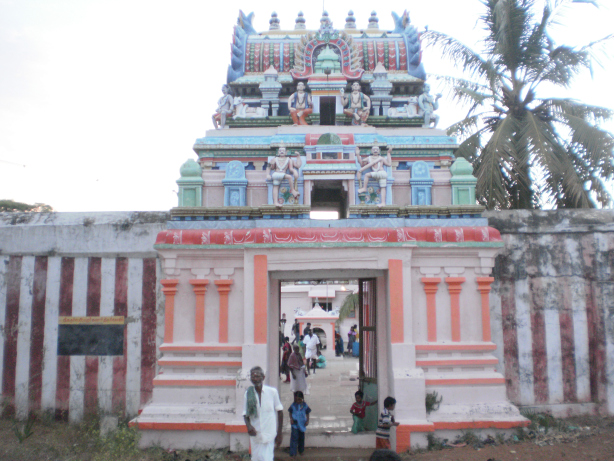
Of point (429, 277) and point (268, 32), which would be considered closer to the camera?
point (429, 277)

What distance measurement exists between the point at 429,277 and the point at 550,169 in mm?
5599

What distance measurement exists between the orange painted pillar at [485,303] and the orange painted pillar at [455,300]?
30cm

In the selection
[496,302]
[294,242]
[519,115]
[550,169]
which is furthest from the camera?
[519,115]

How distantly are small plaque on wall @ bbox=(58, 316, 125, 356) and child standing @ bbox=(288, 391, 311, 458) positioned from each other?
3270 millimetres

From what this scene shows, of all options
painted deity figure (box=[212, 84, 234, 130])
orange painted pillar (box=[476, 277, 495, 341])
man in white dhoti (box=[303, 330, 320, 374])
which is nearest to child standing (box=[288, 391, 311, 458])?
orange painted pillar (box=[476, 277, 495, 341])

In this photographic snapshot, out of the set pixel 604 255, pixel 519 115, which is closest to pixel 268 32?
pixel 519 115

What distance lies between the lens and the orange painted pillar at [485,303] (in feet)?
25.3

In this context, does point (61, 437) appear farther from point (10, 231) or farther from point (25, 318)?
point (10, 231)

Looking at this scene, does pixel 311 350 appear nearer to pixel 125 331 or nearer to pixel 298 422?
pixel 125 331

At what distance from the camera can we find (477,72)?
13.9m

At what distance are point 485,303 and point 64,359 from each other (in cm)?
694

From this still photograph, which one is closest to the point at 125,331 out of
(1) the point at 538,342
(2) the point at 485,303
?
(2) the point at 485,303

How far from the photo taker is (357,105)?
396 inches

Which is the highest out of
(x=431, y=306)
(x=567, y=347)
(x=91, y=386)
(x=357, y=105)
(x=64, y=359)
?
(x=357, y=105)
